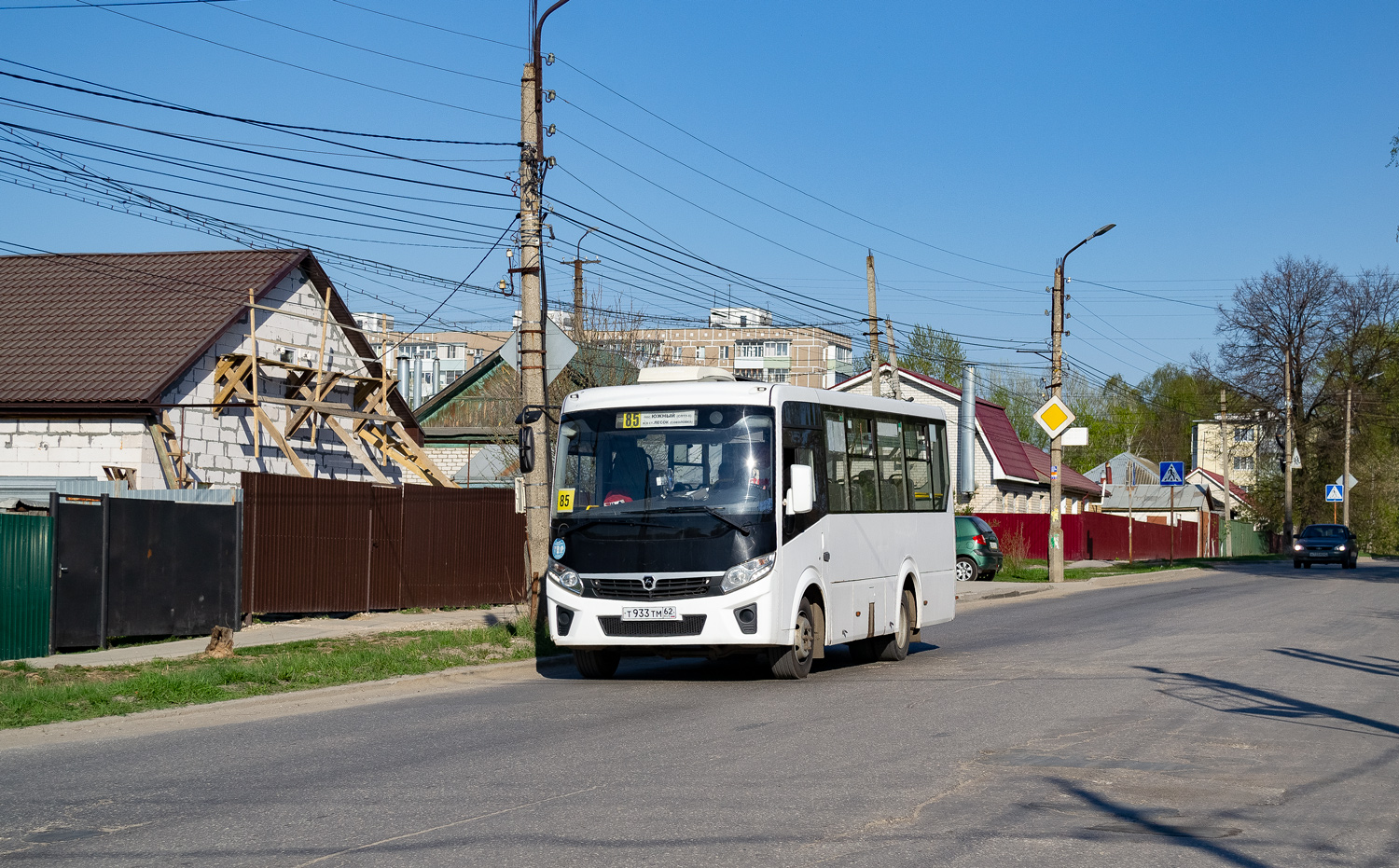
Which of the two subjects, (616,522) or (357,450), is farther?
(357,450)

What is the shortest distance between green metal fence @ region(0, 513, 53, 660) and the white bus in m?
5.70

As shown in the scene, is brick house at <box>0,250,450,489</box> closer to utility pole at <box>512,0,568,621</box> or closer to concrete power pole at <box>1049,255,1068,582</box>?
utility pole at <box>512,0,568,621</box>

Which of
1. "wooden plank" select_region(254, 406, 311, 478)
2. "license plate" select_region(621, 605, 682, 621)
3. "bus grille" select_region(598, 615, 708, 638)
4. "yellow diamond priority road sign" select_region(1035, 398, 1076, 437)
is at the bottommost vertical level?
"bus grille" select_region(598, 615, 708, 638)

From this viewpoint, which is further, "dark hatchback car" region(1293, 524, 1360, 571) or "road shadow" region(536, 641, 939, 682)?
"dark hatchback car" region(1293, 524, 1360, 571)

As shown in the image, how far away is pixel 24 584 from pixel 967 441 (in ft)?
133

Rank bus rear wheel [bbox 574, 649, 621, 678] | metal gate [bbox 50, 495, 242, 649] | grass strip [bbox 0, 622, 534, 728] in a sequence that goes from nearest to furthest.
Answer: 1. grass strip [bbox 0, 622, 534, 728]
2. bus rear wheel [bbox 574, 649, 621, 678]
3. metal gate [bbox 50, 495, 242, 649]

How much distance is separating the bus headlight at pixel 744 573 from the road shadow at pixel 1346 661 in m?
6.53

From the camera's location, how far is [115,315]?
26.5 meters

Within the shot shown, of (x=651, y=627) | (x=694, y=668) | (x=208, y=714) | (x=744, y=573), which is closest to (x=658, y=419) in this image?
(x=744, y=573)

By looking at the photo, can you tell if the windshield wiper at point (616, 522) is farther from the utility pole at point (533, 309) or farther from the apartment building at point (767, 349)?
the apartment building at point (767, 349)

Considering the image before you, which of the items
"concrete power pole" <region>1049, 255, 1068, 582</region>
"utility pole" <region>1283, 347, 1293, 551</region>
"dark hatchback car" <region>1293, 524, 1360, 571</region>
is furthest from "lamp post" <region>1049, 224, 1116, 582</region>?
"utility pole" <region>1283, 347, 1293, 551</region>

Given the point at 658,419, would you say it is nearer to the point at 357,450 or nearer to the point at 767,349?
the point at 357,450

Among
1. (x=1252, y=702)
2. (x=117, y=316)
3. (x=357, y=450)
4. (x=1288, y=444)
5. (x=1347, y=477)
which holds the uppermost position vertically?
(x=117, y=316)

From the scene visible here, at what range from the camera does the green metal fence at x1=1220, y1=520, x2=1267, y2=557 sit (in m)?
72.2
